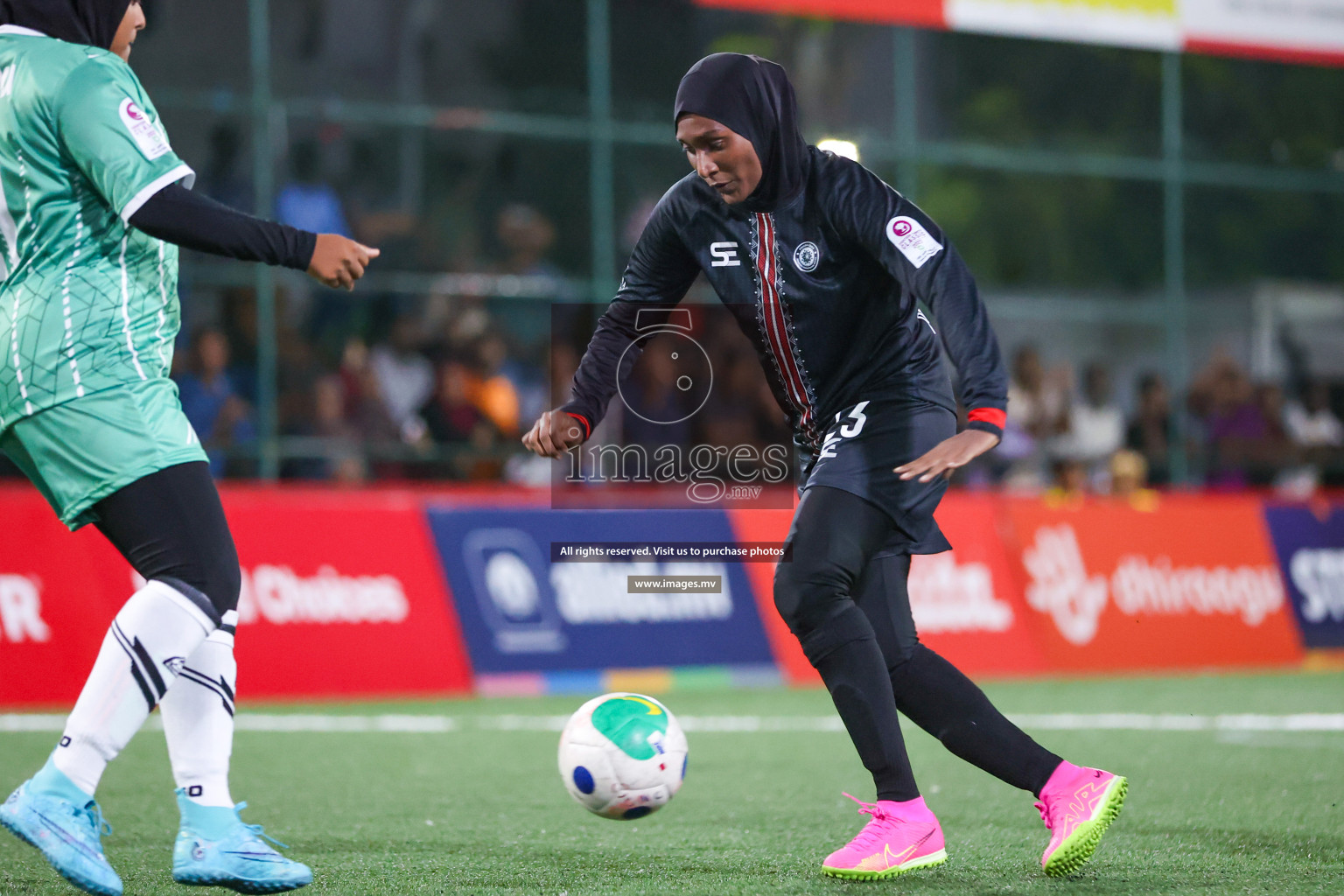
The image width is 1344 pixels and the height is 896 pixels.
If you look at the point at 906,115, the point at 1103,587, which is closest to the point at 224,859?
the point at 1103,587

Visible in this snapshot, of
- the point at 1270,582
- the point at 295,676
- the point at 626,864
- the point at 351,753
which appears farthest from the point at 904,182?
the point at 626,864

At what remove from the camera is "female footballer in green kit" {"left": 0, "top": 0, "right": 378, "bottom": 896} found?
12.6 feet

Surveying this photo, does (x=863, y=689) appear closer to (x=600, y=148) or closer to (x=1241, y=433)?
(x=600, y=148)

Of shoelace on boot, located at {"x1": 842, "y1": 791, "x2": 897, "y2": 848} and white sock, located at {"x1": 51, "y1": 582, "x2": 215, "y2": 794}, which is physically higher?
white sock, located at {"x1": 51, "y1": 582, "x2": 215, "y2": 794}

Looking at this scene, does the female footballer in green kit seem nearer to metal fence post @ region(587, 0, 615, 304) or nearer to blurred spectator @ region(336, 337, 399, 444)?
blurred spectator @ region(336, 337, 399, 444)

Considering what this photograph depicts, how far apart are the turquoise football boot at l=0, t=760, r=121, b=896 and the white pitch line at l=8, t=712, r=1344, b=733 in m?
4.60

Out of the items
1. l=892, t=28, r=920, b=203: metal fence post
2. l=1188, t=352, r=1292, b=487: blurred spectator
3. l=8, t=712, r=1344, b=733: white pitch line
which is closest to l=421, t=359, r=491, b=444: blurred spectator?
l=8, t=712, r=1344, b=733: white pitch line

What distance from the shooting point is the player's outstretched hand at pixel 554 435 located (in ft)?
15.9

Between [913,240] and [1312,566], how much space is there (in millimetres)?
9871

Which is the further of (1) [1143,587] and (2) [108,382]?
(1) [1143,587]

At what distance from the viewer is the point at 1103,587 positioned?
12.2 metres

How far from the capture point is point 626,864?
15.5 feet

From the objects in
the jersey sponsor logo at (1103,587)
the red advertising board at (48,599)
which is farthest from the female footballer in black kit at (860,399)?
the jersey sponsor logo at (1103,587)

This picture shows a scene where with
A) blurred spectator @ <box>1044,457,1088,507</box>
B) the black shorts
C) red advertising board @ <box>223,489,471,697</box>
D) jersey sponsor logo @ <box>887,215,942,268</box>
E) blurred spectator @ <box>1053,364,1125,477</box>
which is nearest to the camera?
jersey sponsor logo @ <box>887,215,942,268</box>
